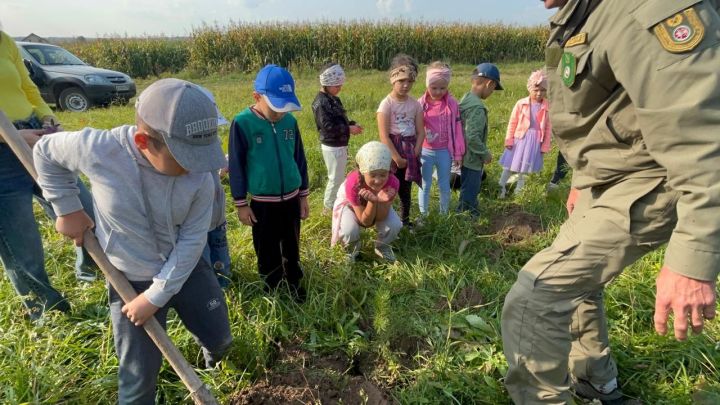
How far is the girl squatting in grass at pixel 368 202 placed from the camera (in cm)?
293

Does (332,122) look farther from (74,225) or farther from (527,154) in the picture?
(74,225)

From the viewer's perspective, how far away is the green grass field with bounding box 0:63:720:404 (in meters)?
2.07

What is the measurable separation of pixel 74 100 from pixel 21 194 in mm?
9941

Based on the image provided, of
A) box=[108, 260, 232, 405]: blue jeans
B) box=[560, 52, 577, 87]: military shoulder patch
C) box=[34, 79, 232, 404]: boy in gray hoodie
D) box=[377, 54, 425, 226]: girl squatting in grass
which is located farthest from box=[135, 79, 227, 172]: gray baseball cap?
box=[377, 54, 425, 226]: girl squatting in grass

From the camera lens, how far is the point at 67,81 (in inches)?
400

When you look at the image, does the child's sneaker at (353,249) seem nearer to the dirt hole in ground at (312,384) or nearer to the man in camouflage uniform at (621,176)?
the dirt hole in ground at (312,384)

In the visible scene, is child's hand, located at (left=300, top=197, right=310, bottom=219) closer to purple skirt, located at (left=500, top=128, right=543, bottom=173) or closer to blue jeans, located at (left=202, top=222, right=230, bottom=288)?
blue jeans, located at (left=202, top=222, right=230, bottom=288)

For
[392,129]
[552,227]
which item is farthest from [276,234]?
[552,227]

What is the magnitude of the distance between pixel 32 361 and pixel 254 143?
1519mm

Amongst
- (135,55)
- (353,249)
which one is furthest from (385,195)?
(135,55)

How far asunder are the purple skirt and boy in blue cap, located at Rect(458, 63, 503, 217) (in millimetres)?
659

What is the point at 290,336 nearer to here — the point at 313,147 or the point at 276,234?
the point at 276,234

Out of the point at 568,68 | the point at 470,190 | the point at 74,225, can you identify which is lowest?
the point at 470,190

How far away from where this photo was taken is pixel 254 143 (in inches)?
98.3
